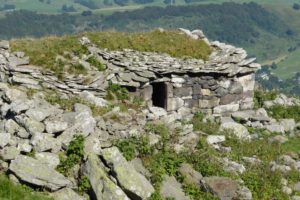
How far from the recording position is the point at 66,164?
1697 cm

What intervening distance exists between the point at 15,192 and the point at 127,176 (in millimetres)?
3381

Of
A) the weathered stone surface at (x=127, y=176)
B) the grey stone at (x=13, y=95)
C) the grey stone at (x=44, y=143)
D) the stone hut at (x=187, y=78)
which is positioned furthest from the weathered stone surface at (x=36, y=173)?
the stone hut at (x=187, y=78)

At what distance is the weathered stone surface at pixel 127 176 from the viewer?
16297 mm

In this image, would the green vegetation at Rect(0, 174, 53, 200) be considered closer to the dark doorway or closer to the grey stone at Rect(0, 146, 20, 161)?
the grey stone at Rect(0, 146, 20, 161)

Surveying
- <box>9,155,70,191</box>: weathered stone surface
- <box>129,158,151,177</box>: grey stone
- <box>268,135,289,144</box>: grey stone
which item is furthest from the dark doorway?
<box>9,155,70,191</box>: weathered stone surface

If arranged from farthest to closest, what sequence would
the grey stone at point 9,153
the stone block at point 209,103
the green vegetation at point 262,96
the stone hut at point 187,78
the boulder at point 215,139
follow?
the green vegetation at point 262,96 < the stone block at point 209,103 < the stone hut at point 187,78 < the boulder at point 215,139 < the grey stone at point 9,153

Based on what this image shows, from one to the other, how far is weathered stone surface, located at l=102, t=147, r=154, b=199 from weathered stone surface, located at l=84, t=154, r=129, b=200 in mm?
267

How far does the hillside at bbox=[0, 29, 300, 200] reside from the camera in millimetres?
16609

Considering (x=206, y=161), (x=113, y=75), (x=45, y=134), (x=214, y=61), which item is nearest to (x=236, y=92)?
(x=214, y=61)

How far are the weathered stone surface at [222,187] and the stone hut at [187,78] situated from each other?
26.9 feet

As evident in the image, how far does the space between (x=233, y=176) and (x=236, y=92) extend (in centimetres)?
937

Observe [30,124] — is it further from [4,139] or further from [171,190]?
[171,190]

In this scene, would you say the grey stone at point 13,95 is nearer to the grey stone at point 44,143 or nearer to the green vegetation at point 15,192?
the grey stone at point 44,143

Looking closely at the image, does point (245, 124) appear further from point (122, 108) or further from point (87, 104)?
point (87, 104)
